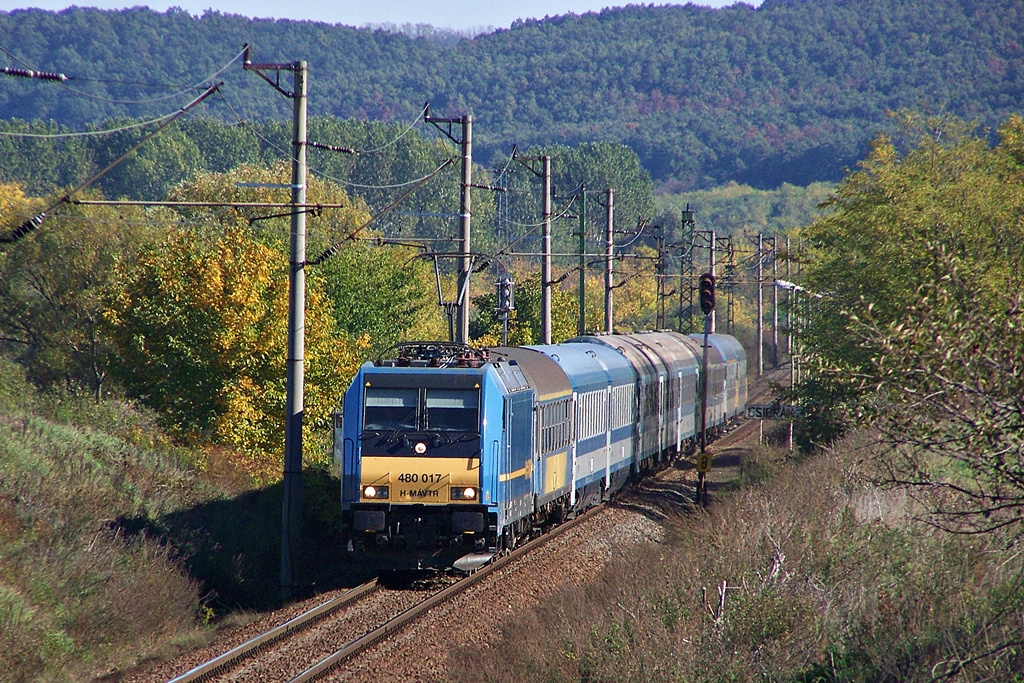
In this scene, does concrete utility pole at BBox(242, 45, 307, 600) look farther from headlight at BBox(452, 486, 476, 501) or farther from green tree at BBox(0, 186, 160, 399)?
green tree at BBox(0, 186, 160, 399)

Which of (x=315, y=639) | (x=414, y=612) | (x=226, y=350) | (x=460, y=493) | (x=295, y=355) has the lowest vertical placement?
(x=315, y=639)

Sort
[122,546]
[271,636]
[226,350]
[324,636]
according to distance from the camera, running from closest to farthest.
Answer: [271,636] → [324,636] → [122,546] → [226,350]

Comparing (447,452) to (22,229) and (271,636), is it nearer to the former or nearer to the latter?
(271,636)

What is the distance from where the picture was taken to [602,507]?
1083 inches

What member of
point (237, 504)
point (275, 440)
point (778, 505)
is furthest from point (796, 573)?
point (275, 440)

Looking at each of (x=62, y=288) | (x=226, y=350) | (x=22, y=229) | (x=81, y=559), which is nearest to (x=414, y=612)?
(x=81, y=559)

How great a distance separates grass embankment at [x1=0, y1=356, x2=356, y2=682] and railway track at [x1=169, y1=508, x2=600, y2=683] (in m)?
1.33

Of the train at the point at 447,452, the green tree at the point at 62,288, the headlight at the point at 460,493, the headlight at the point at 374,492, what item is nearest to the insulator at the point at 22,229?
the train at the point at 447,452

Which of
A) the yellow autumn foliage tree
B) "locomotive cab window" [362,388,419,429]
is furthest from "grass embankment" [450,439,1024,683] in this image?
the yellow autumn foliage tree

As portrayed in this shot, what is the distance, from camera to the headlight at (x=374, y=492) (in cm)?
1692

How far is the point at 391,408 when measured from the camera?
1711cm

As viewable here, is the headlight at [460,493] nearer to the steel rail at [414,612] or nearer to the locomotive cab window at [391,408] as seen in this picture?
the locomotive cab window at [391,408]

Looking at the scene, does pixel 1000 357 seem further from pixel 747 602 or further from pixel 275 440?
pixel 275 440

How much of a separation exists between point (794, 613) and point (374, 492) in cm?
671
